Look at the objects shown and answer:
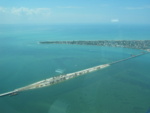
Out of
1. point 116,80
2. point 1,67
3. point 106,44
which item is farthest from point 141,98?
point 106,44

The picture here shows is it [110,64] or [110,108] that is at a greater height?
[110,64]

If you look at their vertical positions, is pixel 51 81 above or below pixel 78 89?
above

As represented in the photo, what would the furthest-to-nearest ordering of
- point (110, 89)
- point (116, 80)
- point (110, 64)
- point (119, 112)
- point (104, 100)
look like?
point (110, 64) < point (116, 80) < point (110, 89) < point (104, 100) < point (119, 112)

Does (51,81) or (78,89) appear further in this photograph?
(51,81)

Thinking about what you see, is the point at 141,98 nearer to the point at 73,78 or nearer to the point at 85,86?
the point at 85,86

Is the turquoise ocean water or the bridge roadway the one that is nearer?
the turquoise ocean water

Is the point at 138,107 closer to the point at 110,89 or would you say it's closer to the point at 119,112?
the point at 119,112

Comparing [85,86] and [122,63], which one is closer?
[85,86]

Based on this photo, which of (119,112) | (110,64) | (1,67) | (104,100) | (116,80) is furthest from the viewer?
(110,64)

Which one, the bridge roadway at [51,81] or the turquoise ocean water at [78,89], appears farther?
the bridge roadway at [51,81]

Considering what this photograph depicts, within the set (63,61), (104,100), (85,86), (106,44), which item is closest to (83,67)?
(63,61)
